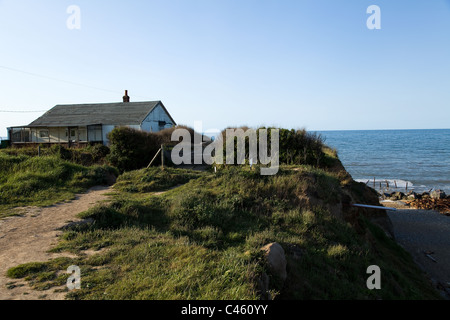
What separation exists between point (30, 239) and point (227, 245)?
4257 mm

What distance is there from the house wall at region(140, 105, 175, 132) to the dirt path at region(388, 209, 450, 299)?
22.7m

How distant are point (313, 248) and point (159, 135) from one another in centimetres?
1712

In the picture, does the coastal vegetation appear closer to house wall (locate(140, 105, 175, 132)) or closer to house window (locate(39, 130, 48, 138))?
house wall (locate(140, 105, 175, 132))

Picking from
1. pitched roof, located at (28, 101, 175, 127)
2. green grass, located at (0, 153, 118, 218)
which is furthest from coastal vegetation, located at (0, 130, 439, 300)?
pitched roof, located at (28, 101, 175, 127)

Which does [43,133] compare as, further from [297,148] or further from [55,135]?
[297,148]

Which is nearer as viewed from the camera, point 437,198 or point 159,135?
point 159,135

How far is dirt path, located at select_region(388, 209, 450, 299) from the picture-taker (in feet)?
38.0

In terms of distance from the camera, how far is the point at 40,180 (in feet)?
40.2

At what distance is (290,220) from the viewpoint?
8.15 meters

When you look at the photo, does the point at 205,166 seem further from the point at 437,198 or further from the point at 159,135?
the point at 437,198

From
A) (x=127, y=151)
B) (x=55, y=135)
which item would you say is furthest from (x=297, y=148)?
(x=55, y=135)

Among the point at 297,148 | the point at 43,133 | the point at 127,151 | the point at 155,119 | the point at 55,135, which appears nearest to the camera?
the point at 297,148
